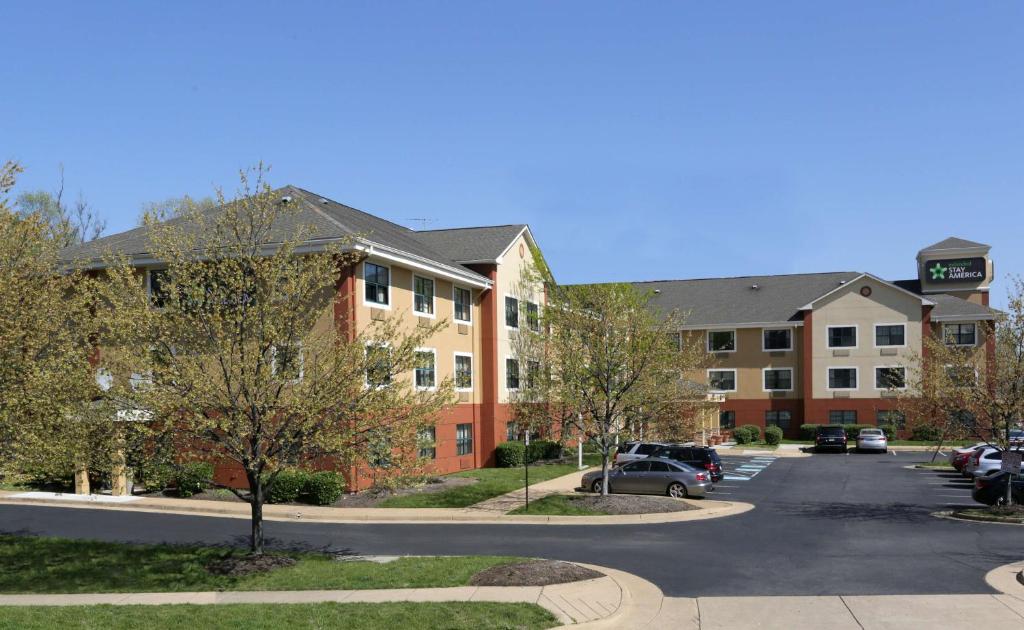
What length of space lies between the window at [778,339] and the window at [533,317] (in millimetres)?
24753

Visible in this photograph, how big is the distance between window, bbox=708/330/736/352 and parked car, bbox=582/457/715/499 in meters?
35.0

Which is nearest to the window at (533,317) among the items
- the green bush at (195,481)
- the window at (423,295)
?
the window at (423,295)

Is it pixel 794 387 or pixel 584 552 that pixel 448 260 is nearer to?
pixel 584 552

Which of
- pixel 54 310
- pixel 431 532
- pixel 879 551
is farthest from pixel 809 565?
pixel 54 310

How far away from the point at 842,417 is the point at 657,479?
35728 mm

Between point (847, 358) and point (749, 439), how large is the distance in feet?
28.0

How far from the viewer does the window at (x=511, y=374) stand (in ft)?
131

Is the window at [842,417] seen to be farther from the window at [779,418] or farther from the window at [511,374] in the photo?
the window at [511,374]

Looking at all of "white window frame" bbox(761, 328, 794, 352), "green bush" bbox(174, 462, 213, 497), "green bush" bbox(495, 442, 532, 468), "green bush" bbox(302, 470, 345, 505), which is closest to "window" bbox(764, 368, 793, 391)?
"white window frame" bbox(761, 328, 794, 352)

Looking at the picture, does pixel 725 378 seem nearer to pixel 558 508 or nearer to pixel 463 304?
pixel 463 304

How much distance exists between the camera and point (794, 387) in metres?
61.3

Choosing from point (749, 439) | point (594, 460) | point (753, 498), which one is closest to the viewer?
point (753, 498)

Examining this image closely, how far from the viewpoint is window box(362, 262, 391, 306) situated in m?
29.8

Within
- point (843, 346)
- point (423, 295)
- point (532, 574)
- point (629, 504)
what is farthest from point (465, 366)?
point (843, 346)
